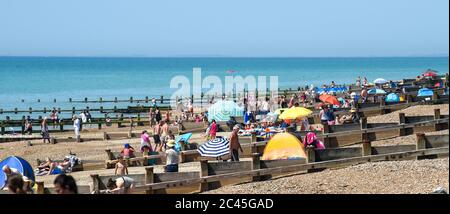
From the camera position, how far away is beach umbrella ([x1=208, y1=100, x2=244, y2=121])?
1347 inches

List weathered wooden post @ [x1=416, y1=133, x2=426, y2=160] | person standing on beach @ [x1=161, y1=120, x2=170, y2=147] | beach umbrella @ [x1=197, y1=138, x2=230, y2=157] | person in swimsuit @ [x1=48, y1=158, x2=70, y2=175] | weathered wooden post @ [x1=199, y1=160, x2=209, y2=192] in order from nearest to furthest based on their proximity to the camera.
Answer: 1. weathered wooden post @ [x1=199, y1=160, x2=209, y2=192]
2. weathered wooden post @ [x1=416, y1=133, x2=426, y2=160]
3. beach umbrella @ [x1=197, y1=138, x2=230, y2=157]
4. person in swimsuit @ [x1=48, y1=158, x2=70, y2=175]
5. person standing on beach @ [x1=161, y1=120, x2=170, y2=147]

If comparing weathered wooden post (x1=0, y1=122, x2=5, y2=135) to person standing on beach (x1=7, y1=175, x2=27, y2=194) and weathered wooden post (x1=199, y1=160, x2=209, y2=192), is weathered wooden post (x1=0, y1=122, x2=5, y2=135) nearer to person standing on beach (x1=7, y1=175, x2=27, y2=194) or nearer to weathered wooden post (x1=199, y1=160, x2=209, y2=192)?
weathered wooden post (x1=199, y1=160, x2=209, y2=192)

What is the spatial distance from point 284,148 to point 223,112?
14629 mm

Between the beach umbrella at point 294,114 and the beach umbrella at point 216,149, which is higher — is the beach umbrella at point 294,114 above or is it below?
above

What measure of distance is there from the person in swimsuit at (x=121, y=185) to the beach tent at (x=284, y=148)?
16.2 ft

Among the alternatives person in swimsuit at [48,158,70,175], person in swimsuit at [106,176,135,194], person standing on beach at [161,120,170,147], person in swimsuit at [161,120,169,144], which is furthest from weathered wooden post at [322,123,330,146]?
person in swimsuit at [106,176,135,194]

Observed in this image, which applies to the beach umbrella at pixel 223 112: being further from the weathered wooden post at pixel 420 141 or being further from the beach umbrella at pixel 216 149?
the weathered wooden post at pixel 420 141

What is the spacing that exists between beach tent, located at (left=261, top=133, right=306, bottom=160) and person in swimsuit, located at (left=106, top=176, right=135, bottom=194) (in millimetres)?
4948

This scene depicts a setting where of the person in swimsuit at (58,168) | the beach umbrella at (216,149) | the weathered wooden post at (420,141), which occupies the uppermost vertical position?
the weathered wooden post at (420,141)

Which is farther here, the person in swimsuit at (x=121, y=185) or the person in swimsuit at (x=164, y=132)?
the person in swimsuit at (x=164, y=132)

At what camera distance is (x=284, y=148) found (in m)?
20.0

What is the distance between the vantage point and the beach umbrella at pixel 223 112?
3422cm

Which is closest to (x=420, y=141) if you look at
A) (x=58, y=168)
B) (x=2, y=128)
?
(x=58, y=168)

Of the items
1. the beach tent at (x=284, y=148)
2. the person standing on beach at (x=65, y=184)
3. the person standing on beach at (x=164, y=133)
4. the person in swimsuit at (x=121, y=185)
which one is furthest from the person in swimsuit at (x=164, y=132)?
the person standing on beach at (x=65, y=184)
